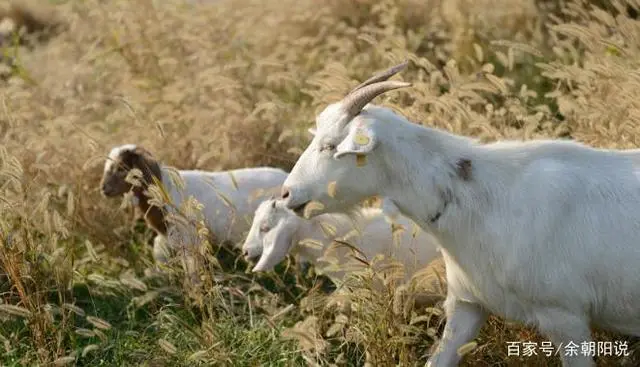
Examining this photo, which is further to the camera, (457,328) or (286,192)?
(457,328)

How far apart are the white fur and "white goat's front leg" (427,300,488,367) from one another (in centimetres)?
19

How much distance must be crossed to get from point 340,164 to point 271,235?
5.76ft

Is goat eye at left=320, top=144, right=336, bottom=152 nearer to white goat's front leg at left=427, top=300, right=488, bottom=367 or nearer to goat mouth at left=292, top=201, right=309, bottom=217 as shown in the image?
goat mouth at left=292, top=201, right=309, bottom=217

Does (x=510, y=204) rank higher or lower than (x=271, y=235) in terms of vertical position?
higher

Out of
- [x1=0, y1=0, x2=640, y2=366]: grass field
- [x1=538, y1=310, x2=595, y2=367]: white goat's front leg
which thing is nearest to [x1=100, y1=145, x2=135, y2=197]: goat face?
[x1=0, y1=0, x2=640, y2=366]: grass field

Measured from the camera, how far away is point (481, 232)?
4953 mm

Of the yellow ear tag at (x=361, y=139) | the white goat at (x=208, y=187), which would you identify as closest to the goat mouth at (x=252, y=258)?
the white goat at (x=208, y=187)

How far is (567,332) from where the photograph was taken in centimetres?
484

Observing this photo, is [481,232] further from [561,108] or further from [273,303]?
[561,108]

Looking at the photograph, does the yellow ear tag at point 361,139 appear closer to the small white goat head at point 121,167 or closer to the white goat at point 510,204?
the white goat at point 510,204

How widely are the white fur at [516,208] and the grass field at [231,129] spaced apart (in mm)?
501

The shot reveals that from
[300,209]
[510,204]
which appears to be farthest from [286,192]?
[510,204]

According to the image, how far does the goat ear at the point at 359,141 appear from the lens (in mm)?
4691

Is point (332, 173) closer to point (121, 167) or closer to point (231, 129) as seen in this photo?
point (121, 167)
